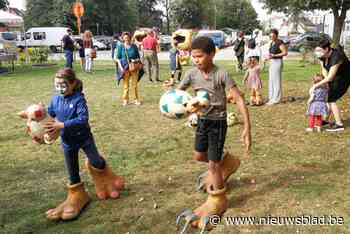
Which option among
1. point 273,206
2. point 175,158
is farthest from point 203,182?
point 175,158

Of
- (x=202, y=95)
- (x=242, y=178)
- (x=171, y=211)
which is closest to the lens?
(x=202, y=95)

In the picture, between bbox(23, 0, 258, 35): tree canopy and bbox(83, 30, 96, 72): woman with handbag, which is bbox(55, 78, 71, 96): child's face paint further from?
bbox(23, 0, 258, 35): tree canopy

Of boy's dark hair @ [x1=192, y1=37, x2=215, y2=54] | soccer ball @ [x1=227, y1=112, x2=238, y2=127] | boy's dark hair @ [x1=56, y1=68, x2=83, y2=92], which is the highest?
boy's dark hair @ [x1=192, y1=37, x2=215, y2=54]

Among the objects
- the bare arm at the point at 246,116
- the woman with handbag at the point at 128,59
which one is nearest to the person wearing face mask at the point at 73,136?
the bare arm at the point at 246,116

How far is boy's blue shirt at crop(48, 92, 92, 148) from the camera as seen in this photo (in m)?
4.06

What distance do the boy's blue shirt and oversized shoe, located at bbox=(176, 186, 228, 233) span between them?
1.33 m

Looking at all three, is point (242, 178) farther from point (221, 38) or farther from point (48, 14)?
point (48, 14)

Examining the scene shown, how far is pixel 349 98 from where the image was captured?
10.9 metres

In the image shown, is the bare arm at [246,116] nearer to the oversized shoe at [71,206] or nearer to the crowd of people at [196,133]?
the crowd of people at [196,133]

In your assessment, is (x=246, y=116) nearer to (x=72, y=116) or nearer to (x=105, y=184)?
(x=72, y=116)

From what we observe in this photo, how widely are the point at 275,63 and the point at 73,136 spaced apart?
699 cm

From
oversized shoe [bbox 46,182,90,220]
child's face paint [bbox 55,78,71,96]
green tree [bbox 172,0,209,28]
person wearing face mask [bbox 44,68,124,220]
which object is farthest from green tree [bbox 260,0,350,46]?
green tree [bbox 172,0,209,28]

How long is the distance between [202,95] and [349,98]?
8.40m

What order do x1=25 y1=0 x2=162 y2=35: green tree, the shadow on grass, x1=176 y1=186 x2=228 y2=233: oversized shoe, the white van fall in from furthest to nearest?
x1=25 y1=0 x2=162 y2=35: green tree → the white van → the shadow on grass → x1=176 y1=186 x2=228 y2=233: oversized shoe
